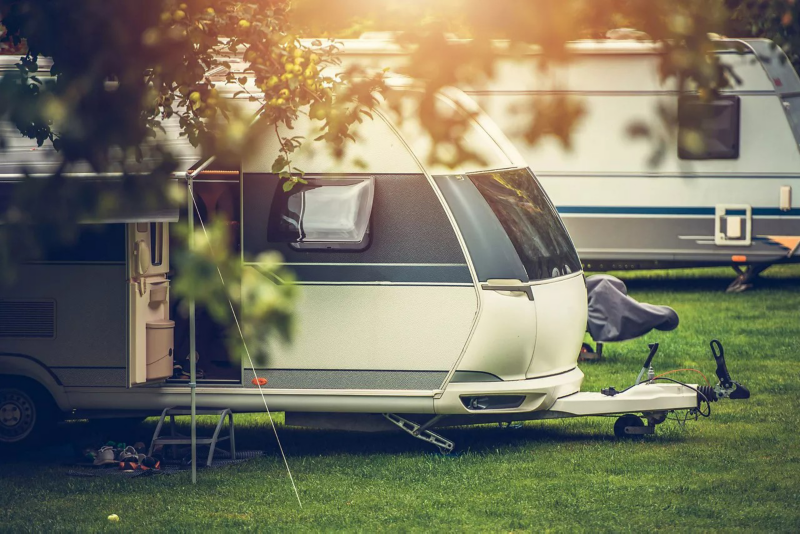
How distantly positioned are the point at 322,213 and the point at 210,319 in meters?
1.37

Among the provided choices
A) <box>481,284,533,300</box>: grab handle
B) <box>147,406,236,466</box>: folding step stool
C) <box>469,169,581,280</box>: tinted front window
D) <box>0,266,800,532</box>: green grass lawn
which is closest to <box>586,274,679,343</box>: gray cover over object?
<box>0,266,800,532</box>: green grass lawn

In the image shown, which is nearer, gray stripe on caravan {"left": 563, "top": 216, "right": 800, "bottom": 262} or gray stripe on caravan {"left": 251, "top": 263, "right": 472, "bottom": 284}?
gray stripe on caravan {"left": 251, "top": 263, "right": 472, "bottom": 284}

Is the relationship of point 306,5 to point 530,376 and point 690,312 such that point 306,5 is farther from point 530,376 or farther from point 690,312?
point 690,312

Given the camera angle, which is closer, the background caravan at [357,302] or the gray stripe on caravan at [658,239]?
the background caravan at [357,302]

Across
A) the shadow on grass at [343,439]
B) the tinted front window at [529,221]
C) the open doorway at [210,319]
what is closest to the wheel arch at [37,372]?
the shadow on grass at [343,439]

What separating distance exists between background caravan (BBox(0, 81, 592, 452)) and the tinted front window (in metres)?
0.02

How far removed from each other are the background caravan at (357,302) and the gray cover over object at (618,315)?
254cm

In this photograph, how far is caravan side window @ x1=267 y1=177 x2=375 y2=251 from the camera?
28.7 ft

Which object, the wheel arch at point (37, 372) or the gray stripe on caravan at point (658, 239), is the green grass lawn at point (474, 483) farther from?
the gray stripe on caravan at point (658, 239)

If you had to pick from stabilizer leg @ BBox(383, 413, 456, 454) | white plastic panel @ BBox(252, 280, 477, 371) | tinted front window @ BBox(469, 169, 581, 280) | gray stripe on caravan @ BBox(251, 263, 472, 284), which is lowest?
stabilizer leg @ BBox(383, 413, 456, 454)

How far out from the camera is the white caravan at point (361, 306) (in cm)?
862

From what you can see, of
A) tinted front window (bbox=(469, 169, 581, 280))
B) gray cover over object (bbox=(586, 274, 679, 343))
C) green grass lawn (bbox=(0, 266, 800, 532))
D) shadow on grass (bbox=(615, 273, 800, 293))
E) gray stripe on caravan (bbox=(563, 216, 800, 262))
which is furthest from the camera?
shadow on grass (bbox=(615, 273, 800, 293))

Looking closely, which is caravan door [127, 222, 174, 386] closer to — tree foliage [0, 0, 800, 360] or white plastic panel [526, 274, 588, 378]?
white plastic panel [526, 274, 588, 378]

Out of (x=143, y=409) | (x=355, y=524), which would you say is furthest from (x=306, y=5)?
(x=143, y=409)
